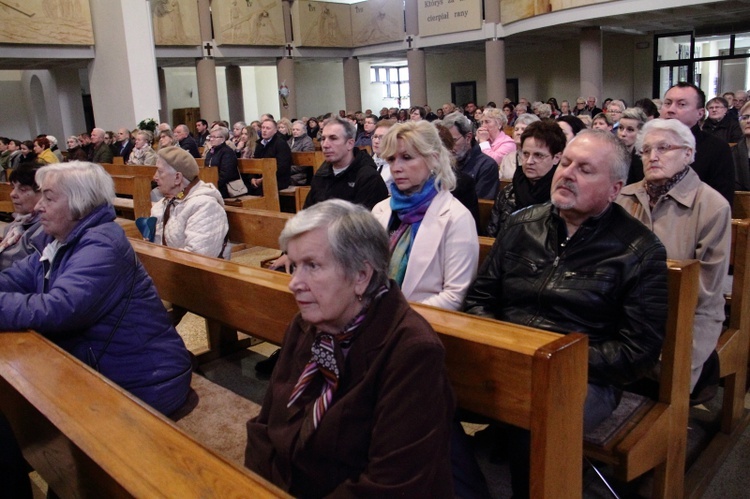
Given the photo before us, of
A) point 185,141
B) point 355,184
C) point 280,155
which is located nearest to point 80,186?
point 355,184

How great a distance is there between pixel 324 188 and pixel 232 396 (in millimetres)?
2107

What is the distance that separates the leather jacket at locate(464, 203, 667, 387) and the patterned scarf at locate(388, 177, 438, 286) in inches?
15.5

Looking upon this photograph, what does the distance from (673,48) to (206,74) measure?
1305 centimetres

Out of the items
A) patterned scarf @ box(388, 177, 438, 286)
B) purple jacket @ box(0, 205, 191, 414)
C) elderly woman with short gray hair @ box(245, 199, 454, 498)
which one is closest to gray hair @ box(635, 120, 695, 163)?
patterned scarf @ box(388, 177, 438, 286)

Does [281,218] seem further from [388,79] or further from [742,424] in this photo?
[388,79]

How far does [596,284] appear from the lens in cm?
209

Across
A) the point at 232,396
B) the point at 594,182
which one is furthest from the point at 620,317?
the point at 232,396

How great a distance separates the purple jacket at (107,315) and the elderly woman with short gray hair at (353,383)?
2.62 ft

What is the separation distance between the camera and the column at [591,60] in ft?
50.6

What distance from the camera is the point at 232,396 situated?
102 inches

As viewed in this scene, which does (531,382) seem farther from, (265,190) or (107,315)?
(265,190)

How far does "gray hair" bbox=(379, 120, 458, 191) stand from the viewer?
266 centimetres

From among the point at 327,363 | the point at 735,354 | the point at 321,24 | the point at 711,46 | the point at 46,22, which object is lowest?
the point at 735,354

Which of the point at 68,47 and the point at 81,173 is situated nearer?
the point at 81,173
